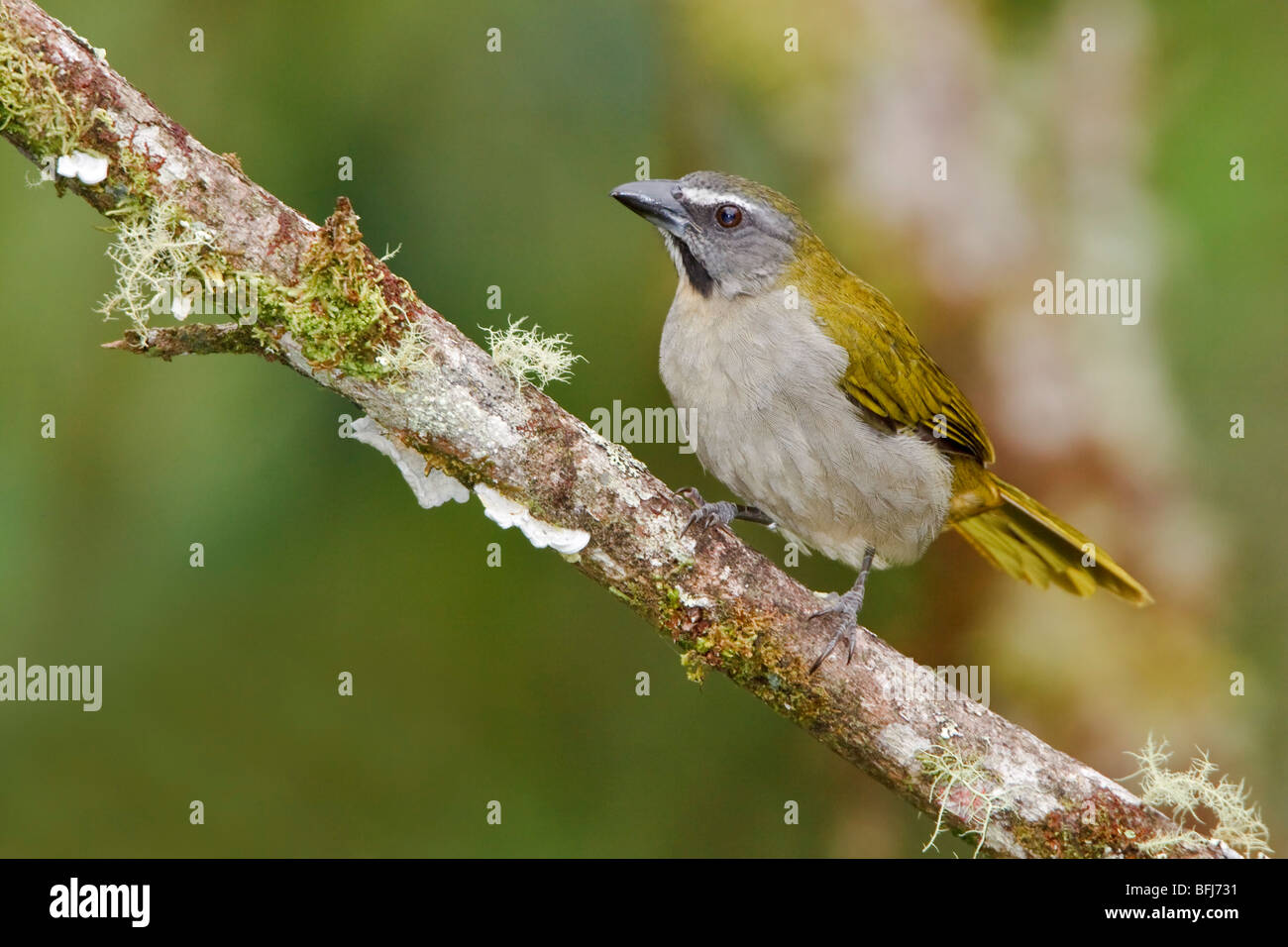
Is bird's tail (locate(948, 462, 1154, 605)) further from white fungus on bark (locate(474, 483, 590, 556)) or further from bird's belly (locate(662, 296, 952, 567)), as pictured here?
white fungus on bark (locate(474, 483, 590, 556))

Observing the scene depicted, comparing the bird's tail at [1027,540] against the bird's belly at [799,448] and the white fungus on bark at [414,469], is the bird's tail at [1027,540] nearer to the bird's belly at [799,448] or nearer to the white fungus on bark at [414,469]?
the bird's belly at [799,448]

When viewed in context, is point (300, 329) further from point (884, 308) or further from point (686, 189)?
point (884, 308)

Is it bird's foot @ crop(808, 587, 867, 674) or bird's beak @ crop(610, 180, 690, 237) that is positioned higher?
bird's beak @ crop(610, 180, 690, 237)

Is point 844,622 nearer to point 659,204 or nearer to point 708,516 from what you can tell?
point 708,516

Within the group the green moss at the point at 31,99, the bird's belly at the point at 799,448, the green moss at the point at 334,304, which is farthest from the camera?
the bird's belly at the point at 799,448

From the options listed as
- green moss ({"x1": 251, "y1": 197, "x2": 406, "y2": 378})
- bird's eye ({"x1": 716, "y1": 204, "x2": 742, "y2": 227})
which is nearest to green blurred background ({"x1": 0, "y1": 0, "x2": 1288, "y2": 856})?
bird's eye ({"x1": 716, "y1": 204, "x2": 742, "y2": 227})

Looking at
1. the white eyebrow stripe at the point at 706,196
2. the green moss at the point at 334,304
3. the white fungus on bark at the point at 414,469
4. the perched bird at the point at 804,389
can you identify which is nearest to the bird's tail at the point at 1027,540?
the perched bird at the point at 804,389

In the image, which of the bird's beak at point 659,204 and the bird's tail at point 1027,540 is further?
the bird's tail at point 1027,540

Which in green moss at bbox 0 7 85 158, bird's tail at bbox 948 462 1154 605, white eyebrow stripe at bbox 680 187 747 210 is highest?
white eyebrow stripe at bbox 680 187 747 210
